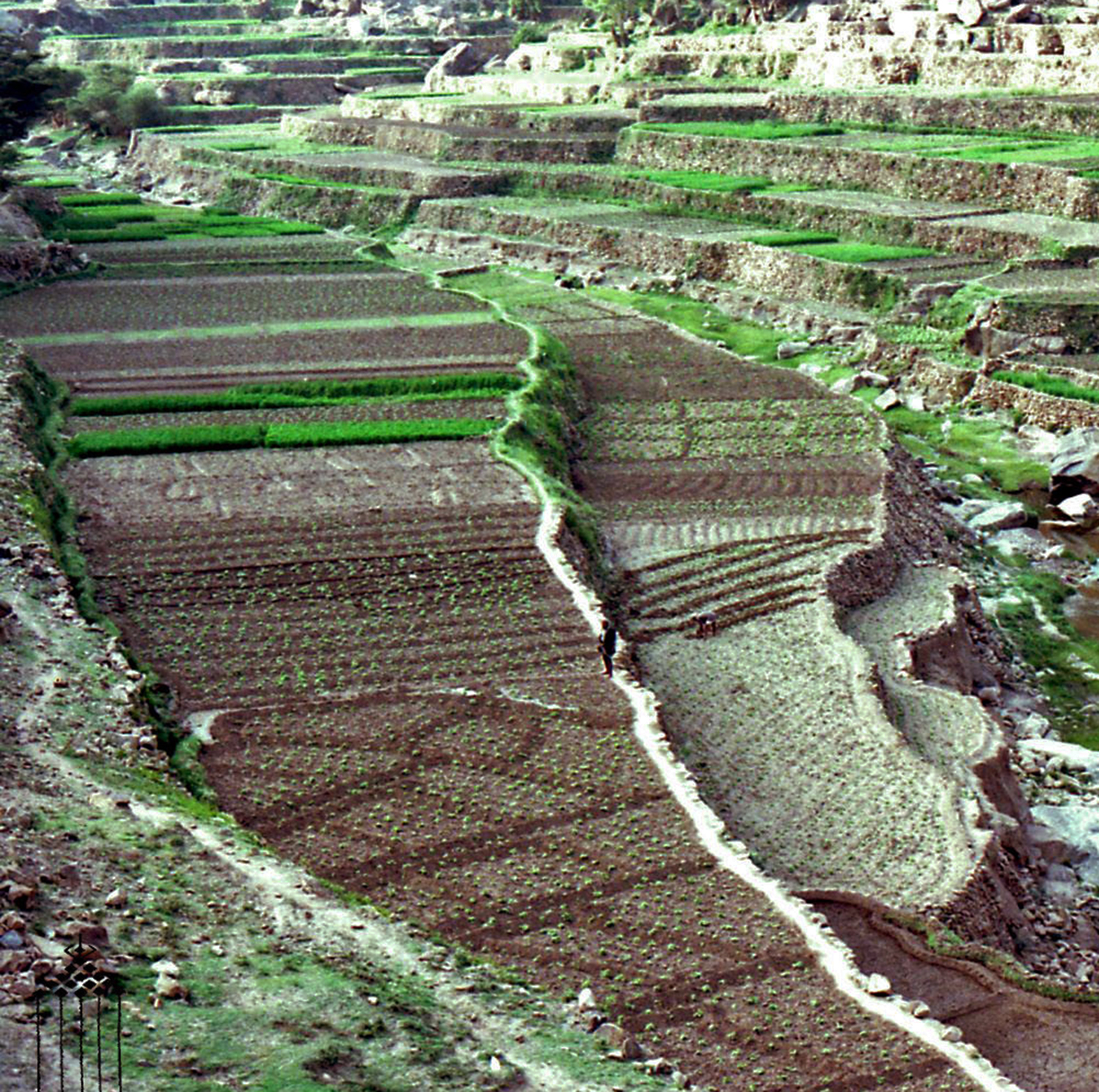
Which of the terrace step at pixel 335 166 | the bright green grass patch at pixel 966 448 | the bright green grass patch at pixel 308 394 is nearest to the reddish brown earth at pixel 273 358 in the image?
the bright green grass patch at pixel 308 394

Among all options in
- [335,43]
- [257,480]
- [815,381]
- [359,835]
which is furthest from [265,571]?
[335,43]

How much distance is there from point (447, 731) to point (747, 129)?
39.7 meters

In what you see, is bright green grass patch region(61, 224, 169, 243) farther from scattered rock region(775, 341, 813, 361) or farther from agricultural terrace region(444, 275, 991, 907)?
scattered rock region(775, 341, 813, 361)

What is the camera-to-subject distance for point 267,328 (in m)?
38.4

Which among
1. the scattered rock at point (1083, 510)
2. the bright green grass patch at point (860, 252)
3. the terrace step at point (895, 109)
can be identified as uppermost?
the terrace step at point (895, 109)

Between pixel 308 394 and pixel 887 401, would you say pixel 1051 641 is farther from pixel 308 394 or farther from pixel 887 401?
pixel 308 394

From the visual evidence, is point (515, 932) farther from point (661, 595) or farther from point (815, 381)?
point (815, 381)

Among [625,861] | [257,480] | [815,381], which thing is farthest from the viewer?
[815,381]

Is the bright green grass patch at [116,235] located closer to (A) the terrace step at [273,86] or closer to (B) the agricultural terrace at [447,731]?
(B) the agricultural terrace at [447,731]

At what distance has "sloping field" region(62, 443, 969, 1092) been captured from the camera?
14758 mm

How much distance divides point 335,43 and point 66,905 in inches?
3112

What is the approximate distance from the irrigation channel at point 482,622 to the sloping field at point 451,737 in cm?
4

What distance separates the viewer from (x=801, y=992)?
14.8 meters

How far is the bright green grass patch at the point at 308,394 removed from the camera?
3175 centimetres
